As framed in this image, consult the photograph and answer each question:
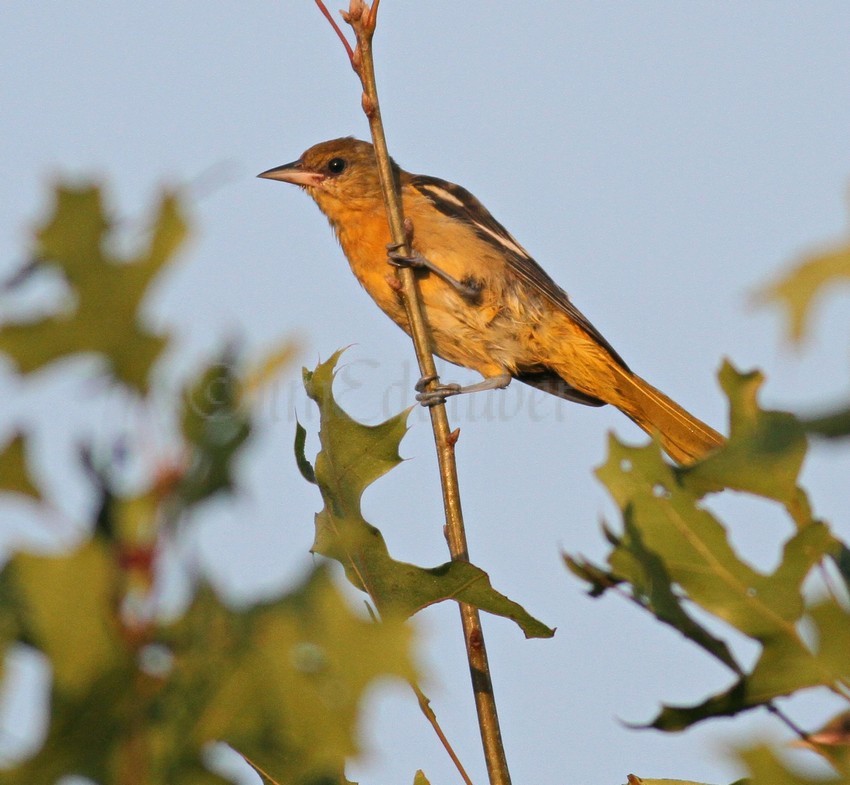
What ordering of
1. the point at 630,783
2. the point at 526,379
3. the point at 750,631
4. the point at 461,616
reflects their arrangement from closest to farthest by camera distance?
the point at 750,631
the point at 630,783
the point at 461,616
the point at 526,379

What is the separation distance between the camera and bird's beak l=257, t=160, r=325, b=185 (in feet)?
19.7

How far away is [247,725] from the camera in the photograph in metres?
1.19

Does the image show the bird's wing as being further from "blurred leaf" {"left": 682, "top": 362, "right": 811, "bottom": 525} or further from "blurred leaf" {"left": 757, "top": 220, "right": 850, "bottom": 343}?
"blurred leaf" {"left": 757, "top": 220, "right": 850, "bottom": 343}

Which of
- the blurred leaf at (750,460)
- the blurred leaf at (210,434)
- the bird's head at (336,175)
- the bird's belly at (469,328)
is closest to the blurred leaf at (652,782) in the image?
the blurred leaf at (750,460)

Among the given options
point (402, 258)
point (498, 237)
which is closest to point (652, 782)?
point (402, 258)

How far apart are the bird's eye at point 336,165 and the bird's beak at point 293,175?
0.07 metres

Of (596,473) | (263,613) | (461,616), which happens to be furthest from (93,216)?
(461,616)

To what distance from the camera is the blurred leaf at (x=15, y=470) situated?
42.5 inches

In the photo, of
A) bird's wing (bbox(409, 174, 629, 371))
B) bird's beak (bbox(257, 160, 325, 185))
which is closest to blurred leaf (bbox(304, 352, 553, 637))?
bird's wing (bbox(409, 174, 629, 371))

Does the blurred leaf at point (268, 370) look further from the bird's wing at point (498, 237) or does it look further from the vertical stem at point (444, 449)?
the bird's wing at point (498, 237)

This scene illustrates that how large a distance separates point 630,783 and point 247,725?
1056 mm

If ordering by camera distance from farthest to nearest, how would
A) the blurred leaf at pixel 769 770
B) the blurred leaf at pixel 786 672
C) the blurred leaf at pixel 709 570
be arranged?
the blurred leaf at pixel 709 570
the blurred leaf at pixel 786 672
the blurred leaf at pixel 769 770

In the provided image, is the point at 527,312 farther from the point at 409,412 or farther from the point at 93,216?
the point at 93,216

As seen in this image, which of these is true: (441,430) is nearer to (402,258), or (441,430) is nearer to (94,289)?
(402,258)
